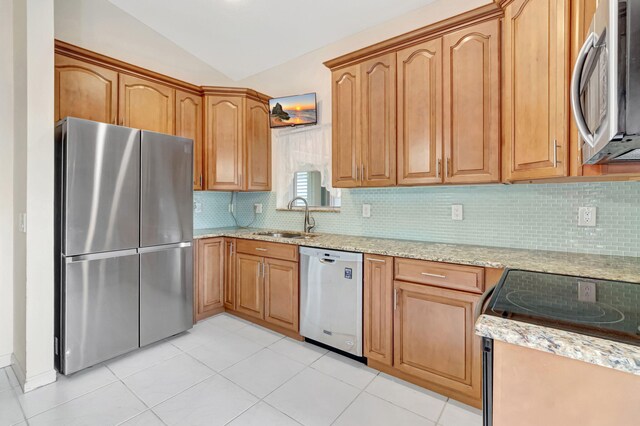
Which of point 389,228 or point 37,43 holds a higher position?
point 37,43

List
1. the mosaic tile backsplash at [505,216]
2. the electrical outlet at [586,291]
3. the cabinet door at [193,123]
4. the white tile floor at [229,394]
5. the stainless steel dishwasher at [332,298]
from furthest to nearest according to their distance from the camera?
the cabinet door at [193,123] < the stainless steel dishwasher at [332,298] < the mosaic tile backsplash at [505,216] < the white tile floor at [229,394] < the electrical outlet at [586,291]

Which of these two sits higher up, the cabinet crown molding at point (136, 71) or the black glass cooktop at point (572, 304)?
the cabinet crown molding at point (136, 71)

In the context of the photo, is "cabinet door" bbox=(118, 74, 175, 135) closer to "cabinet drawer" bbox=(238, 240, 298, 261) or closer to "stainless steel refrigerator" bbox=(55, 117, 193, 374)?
"stainless steel refrigerator" bbox=(55, 117, 193, 374)

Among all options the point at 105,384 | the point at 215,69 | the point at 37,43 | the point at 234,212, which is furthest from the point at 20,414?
the point at 215,69

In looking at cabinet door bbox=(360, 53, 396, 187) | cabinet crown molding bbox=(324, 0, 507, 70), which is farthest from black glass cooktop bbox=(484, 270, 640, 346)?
cabinet crown molding bbox=(324, 0, 507, 70)

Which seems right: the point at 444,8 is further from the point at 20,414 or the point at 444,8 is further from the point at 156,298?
the point at 20,414

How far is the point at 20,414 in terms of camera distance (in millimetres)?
1702

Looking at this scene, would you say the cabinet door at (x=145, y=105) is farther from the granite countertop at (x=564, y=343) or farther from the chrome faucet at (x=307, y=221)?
the granite countertop at (x=564, y=343)

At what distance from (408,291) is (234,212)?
106 inches

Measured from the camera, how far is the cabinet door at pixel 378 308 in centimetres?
209

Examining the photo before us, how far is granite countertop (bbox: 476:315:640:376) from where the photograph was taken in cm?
63

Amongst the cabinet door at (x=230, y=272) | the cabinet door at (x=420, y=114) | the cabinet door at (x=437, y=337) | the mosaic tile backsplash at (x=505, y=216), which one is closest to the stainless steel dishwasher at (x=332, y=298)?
the cabinet door at (x=437, y=337)

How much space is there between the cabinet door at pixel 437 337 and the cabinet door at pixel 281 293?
930mm

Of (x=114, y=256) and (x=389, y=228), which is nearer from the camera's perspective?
(x=114, y=256)
